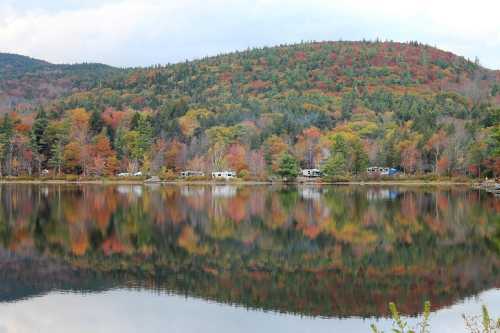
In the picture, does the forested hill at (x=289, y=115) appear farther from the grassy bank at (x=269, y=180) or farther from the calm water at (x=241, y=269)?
the calm water at (x=241, y=269)

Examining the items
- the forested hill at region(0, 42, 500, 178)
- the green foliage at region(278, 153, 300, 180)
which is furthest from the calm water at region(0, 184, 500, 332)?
the green foliage at region(278, 153, 300, 180)

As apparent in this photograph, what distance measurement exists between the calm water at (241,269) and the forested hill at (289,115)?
36.7 metres

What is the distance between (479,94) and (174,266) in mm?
125815

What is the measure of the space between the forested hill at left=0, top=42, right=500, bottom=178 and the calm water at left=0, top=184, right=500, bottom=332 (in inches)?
1445

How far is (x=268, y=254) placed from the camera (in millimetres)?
23469

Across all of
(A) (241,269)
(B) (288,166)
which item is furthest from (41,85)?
(A) (241,269)

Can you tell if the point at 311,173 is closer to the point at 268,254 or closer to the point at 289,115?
the point at 289,115

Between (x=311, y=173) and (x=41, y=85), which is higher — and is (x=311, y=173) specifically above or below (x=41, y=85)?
below

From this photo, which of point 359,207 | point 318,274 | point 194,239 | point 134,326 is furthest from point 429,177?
point 134,326

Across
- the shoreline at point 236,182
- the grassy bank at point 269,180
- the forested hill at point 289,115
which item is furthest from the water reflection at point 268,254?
the grassy bank at point 269,180

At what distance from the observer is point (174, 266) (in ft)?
69.2

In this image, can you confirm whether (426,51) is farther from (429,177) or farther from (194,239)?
(194,239)

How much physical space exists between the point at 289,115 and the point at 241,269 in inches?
3608

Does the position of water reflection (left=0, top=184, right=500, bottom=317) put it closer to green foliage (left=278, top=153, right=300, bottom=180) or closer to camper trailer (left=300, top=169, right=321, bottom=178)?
green foliage (left=278, top=153, right=300, bottom=180)
